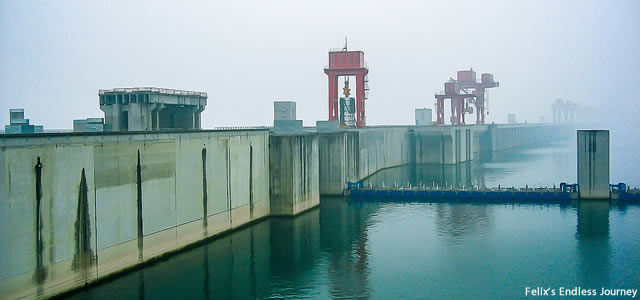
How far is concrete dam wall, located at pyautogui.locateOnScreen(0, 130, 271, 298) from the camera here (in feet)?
77.1

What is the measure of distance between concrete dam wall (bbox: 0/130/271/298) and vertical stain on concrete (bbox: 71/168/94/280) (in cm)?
4

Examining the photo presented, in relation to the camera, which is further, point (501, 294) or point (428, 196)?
point (428, 196)

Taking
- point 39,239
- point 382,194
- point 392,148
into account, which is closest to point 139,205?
point 39,239

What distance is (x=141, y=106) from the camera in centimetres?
4616

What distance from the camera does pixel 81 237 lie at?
26.7m

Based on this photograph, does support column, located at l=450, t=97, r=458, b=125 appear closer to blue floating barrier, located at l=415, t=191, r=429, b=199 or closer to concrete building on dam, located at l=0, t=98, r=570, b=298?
blue floating barrier, located at l=415, t=191, r=429, b=199

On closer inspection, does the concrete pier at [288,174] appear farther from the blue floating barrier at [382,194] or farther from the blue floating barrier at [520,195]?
the blue floating barrier at [520,195]

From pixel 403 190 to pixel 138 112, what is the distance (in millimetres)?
26022

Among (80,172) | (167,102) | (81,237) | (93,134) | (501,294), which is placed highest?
(167,102)

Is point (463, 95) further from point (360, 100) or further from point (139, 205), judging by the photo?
point (139, 205)

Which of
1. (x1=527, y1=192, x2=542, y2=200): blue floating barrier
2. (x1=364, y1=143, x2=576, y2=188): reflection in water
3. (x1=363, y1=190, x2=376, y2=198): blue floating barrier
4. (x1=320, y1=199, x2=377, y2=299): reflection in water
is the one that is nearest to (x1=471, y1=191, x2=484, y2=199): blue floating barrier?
(x1=527, y1=192, x2=542, y2=200): blue floating barrier

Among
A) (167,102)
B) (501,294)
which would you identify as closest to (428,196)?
(167,102)

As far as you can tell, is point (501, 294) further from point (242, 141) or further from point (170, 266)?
point (242, 141)

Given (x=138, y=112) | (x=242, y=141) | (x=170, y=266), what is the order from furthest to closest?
(x=138, y=112) → (x=242, y=141) → (x=170, y=266)
